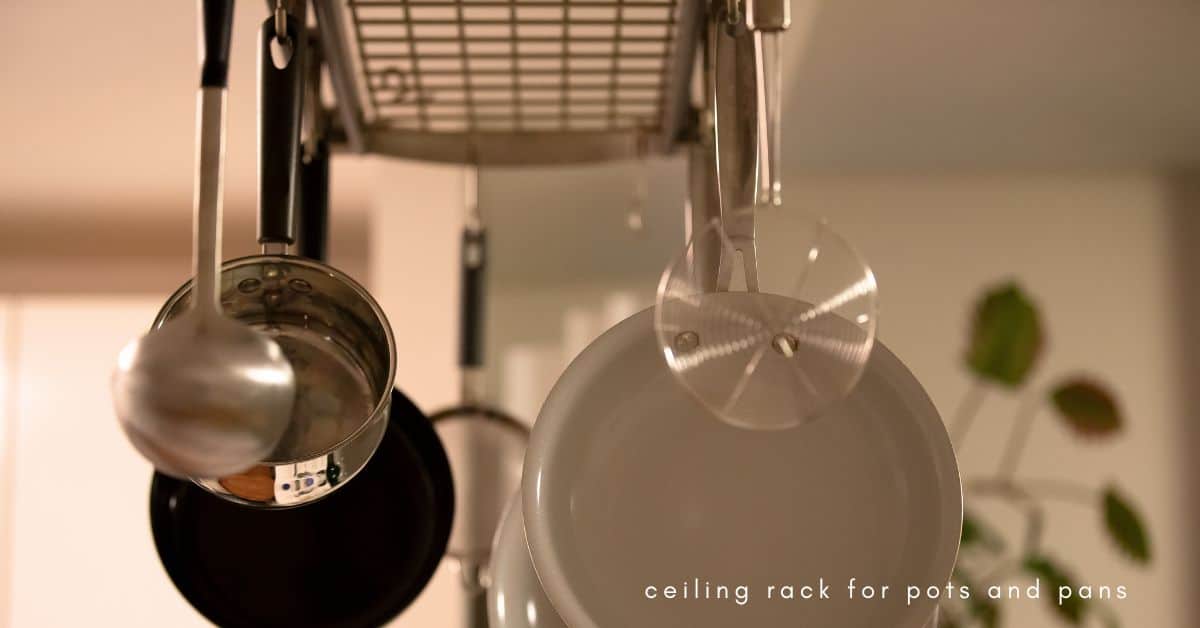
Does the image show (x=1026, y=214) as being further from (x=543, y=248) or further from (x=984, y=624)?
(x=543, y=248)

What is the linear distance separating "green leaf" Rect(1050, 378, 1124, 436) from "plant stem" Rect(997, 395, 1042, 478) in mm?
36

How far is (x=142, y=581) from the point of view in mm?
2553

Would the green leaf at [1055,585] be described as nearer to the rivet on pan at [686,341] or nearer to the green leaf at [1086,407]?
the green leaf at [1086,407]

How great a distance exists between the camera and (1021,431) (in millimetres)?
1997

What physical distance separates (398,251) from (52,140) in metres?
0.68

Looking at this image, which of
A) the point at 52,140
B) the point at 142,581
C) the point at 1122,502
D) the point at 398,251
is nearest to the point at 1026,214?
the point at 1122,502

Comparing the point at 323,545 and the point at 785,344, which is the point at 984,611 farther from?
the point at 785,344

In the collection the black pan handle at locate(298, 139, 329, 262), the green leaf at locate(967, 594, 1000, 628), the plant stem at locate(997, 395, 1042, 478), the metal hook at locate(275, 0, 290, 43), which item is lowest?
the green leaf at locate(967, 594, 1000, 628)

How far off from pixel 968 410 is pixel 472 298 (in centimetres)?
131

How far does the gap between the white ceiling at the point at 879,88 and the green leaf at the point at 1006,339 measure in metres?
0.25

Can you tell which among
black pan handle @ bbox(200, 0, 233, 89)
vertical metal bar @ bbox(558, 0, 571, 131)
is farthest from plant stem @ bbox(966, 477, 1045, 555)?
black pan handle @ bbox(200, 0, 233, 89)

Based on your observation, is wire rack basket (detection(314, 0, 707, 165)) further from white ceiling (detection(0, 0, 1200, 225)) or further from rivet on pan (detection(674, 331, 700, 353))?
white ceiling (detection(0, 0, 1200, 225))

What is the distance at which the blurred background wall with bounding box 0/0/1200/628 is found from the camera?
147 cm

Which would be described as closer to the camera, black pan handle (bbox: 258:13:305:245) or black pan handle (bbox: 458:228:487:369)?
black pan handle (bbox: 258:13:305:245)
